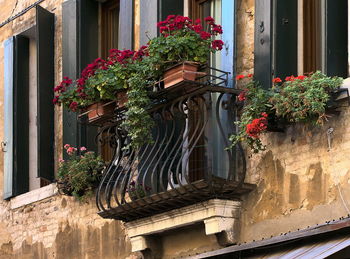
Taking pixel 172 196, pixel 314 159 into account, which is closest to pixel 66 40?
pixel 172 196

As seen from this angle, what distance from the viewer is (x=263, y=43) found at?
1023cm

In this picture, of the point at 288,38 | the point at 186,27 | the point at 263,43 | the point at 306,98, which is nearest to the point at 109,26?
the point at 186,27

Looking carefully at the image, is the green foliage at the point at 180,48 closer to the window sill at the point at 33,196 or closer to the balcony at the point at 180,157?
the balcony at the point at 180,157

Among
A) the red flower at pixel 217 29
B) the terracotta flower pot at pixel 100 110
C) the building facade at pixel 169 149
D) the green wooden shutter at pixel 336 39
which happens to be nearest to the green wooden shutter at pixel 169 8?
the building facade at pixel 169 149

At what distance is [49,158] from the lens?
13078 mm

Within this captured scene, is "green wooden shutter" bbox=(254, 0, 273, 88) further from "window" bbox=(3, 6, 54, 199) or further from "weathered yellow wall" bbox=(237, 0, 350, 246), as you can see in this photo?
"window" bbox=(3, 6, 54, 199)

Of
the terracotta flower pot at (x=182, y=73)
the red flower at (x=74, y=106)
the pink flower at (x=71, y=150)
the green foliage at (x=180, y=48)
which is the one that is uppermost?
the green foliage at (x=180, y=48)

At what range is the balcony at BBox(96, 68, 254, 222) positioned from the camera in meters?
10.3

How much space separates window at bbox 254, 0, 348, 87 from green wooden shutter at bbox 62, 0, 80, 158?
3.06 metres

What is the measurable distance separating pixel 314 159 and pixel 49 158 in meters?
4.23

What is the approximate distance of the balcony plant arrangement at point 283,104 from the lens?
939 centimetres

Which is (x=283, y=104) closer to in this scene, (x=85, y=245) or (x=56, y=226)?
(x=85, y=245)

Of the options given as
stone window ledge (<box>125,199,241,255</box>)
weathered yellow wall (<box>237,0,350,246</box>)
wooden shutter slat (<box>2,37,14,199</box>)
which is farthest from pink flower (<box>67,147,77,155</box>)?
weathered yellow wall (<box>237,0,350,246</box>)

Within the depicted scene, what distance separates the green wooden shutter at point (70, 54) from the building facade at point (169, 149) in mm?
14
